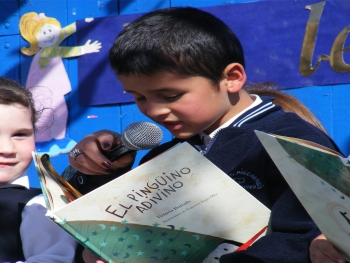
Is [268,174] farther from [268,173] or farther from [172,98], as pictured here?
[172,98]

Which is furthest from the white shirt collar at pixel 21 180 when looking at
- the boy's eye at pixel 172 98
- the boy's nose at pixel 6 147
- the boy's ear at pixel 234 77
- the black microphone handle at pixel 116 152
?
the boy's ear at pixel 234 77

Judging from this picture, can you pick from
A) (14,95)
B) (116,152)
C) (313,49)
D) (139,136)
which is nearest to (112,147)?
(116,152)

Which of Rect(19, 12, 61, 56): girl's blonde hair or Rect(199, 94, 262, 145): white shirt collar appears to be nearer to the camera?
Rect(199, 94, 262, 145): white shirt collar

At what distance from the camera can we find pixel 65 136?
9.91 feet

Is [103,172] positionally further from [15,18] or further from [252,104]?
[15,18]

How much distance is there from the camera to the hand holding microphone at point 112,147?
5.03ft

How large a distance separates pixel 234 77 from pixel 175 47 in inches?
7.5

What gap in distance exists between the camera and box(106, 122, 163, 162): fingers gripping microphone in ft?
5.00

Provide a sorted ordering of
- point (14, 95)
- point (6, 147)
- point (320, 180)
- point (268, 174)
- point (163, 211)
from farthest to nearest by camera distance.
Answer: point (14, 95) < point (6, 147) < point (268, 174) < point (163, 211) < point (320, 180)

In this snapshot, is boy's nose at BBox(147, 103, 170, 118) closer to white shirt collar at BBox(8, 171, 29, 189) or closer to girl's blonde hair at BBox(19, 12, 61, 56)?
white shirt collar at BBox(8, 171, 29, 189)

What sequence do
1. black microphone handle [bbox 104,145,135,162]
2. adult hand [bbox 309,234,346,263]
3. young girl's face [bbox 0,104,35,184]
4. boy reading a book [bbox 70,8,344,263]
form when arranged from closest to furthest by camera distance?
adult hand [bbox 309,234,346,263] → boy reading a book [bbox 70,8,344,263] → black microphone handle [bbox 104,145,135,162] → young girl's face [bbox 0,104,35,184]

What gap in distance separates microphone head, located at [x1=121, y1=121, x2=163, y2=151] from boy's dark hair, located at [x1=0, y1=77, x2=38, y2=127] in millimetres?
550

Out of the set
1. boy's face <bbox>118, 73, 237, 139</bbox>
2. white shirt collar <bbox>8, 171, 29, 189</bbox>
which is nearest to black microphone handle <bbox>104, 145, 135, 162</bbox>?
boy's face <bbox>118, 73, 237, 139</bbox>

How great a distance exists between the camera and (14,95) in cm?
196
